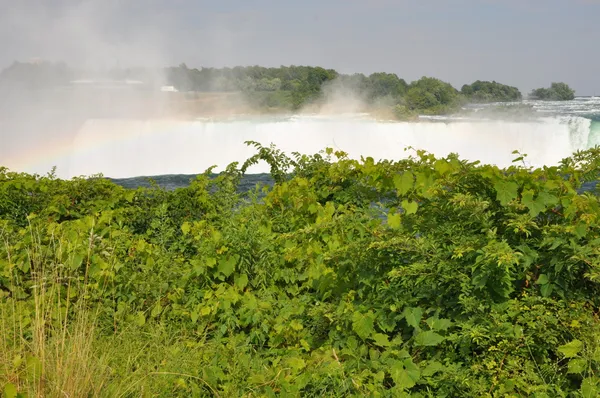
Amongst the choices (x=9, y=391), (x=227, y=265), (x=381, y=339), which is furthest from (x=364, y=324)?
(x=9, y=391)

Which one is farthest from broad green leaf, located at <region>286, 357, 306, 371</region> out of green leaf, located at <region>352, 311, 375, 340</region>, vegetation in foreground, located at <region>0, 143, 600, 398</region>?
green leaf, located at <region>352, 311, 375, 340</region>

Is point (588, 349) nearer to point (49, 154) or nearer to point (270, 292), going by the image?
point (270, 292)

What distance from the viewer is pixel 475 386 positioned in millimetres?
3021

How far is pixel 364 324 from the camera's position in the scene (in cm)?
344

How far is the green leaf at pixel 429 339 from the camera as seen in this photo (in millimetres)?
3232

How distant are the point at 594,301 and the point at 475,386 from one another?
88 cm

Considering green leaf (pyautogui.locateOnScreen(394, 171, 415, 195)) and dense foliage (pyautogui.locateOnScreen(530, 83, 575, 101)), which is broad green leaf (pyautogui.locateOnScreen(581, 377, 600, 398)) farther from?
dense foliage (pyautogui.locateOnScreen(530, 83, 575, 101))

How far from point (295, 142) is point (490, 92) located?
70.1ft

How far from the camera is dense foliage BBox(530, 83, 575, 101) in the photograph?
132 feet

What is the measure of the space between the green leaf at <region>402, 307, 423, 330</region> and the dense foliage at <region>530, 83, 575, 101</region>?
40.6 meters

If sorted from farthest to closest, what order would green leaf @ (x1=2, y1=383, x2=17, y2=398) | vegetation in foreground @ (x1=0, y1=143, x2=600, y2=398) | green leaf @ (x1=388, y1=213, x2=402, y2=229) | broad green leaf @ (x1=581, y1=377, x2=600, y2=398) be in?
green leaf @ (x1=388, y1=213, x2=402, y2=229) → vegetation in foreground @ (x1=0, y1=143, x2=600, y2=398) → broad green leaf @ (x1=581, y1=377, x2=600, y2=398) → green leaf @ (x1=2, y1=383, x2=17, y2=398)

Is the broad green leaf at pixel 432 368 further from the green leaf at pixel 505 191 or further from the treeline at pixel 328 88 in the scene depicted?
the treeline at pixel 328 88

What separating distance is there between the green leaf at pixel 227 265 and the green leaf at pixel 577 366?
7.71 ft

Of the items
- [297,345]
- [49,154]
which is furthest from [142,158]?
[297,345]
